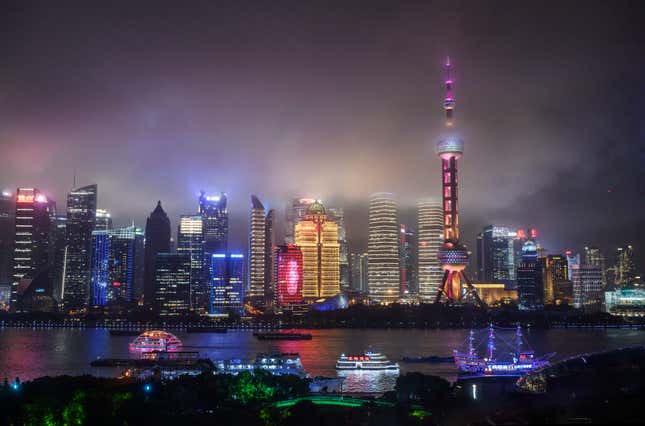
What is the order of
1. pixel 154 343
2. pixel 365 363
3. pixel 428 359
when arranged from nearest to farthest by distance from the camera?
1. pixel 365 363
2. pixel 428 359
3. pixel 154 343

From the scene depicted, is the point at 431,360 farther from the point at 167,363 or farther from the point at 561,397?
the point at 561,397

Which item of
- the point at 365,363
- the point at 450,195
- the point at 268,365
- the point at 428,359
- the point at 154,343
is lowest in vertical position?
the point at 428,359

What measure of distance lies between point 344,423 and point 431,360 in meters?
47.7

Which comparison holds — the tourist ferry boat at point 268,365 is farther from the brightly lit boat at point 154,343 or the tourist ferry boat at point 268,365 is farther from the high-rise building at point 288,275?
the high-rise building at point 288,275

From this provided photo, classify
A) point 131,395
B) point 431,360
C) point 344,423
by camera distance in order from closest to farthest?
point 344,423
point 131,395
point 431,360

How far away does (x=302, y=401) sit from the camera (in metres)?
37.0

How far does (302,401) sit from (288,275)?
15815 cm

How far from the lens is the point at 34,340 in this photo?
385 ft

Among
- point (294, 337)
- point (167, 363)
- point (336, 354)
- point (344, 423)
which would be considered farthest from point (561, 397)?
point (294, 337)

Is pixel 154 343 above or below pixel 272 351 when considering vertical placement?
above

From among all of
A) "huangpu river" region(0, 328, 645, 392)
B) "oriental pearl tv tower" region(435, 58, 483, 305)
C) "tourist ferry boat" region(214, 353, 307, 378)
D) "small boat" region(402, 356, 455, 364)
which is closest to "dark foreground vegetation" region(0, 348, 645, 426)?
"huangpu river" region(0, 328, 645, 392)

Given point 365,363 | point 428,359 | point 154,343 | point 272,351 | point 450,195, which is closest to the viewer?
point 365,363

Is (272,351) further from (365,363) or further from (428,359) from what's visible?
(365,363)

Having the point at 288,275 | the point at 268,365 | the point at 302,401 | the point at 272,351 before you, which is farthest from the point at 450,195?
the point at 302,401
